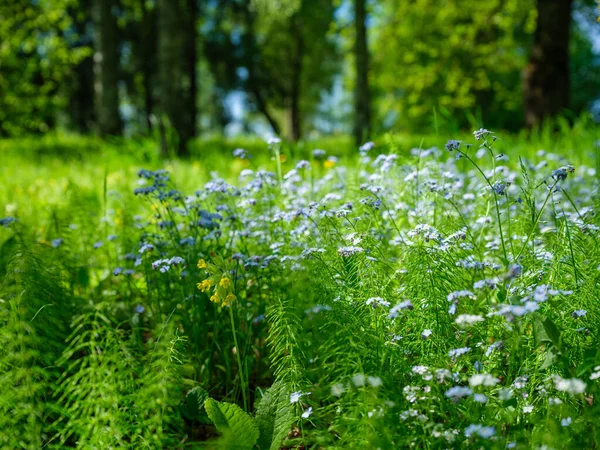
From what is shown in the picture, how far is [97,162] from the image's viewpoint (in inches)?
321

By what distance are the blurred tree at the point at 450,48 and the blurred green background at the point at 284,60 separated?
0.07 meters

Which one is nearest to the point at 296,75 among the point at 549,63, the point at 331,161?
the point at 549,63

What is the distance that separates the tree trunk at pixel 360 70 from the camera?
917cm

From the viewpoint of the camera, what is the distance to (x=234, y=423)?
187cm

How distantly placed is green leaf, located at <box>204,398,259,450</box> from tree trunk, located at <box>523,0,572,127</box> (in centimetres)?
805

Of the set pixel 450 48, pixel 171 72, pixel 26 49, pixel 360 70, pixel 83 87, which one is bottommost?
pixel 360 70

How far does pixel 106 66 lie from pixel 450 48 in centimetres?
1270

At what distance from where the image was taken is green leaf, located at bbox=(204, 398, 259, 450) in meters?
1.84

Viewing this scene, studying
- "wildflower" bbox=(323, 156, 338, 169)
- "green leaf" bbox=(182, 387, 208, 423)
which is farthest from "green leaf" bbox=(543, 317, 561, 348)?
"wildflower" bbox=(323, 156, 338, 169)

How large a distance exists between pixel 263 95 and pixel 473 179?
19.6m

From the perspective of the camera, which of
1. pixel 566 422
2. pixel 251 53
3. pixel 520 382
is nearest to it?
pixel 566 422

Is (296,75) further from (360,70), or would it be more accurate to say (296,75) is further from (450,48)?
(360,70)

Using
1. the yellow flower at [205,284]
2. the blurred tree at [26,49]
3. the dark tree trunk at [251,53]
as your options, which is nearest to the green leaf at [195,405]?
the yellow flower at [205,284]

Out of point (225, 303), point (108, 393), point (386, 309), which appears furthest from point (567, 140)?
point (108, 393)
